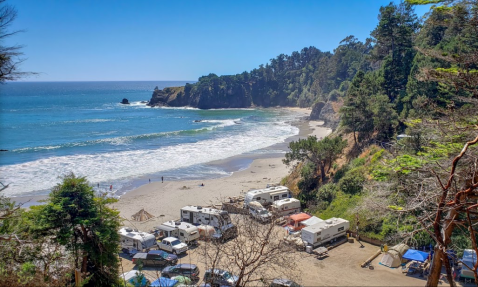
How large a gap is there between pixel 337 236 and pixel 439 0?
542 inches

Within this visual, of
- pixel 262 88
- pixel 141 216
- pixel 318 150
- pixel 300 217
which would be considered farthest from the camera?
pixel 262 88

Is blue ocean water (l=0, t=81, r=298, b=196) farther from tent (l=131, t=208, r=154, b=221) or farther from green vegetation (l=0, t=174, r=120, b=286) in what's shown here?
green vegetation (l=0, t=174, r=120, b=286)

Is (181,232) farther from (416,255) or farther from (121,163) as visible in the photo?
(121,163)

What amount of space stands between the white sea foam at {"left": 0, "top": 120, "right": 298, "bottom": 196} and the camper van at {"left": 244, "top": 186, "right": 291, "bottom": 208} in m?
15.8

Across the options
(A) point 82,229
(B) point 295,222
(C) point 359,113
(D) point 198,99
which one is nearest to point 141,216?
(A) point 82,229

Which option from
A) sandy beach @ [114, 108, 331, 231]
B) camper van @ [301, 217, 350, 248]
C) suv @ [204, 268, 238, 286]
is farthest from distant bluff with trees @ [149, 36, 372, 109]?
suv @ [204, 268, 238, 286]

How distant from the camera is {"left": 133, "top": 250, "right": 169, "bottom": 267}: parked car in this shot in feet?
55.6

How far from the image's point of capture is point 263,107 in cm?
11956

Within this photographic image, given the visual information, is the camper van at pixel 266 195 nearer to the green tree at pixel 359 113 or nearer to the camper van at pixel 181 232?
the camper van at pixel 181 232

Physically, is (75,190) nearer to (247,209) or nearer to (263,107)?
(247,209)

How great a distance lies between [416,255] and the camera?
14.8m

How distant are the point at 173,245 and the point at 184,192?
37.4 feet

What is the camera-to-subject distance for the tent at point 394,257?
15359 millimetres

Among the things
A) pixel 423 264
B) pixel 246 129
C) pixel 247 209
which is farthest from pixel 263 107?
pixel 423 264
